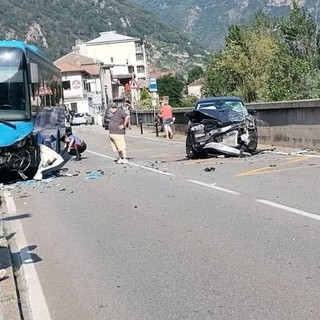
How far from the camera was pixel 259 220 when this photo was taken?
362 inches

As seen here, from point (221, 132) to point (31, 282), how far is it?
491 inches

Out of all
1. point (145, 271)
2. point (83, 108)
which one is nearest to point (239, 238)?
point (145, 271)

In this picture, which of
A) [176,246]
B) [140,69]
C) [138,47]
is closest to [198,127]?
[176,246]

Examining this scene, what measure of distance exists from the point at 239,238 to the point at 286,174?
6.49m

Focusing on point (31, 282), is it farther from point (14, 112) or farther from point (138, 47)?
point (138, 47)

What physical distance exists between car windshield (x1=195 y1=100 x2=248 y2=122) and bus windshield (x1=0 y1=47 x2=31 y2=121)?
18.1ft

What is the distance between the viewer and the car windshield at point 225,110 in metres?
19.0

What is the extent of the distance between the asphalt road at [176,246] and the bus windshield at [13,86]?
6.30 feet

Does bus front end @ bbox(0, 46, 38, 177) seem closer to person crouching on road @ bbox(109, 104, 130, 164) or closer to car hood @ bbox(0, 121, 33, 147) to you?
car hood @ bbox(0, 121, 33, 147)

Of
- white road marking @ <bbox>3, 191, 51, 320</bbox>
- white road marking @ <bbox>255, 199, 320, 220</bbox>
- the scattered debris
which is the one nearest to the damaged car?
the scattered debris

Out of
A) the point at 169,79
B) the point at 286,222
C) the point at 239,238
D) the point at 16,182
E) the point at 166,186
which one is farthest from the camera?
the point at 169,79

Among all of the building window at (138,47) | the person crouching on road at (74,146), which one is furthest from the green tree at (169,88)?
the person crouching on road at (74,146)

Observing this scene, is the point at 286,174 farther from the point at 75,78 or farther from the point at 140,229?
the point at 75,78

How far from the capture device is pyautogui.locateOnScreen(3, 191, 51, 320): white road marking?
19.1 feet
